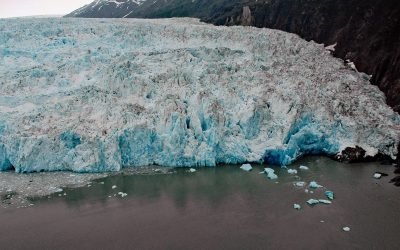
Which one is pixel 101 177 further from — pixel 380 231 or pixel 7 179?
pixel 380 231

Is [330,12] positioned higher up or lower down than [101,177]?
higher up

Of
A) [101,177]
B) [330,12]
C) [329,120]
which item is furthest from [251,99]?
[330,12]

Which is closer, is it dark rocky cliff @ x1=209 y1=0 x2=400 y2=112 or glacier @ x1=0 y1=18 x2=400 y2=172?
glacier @ x1=0 y1=18 x2=400 y2=172

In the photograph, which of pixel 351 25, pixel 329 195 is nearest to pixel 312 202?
pixel 329 195

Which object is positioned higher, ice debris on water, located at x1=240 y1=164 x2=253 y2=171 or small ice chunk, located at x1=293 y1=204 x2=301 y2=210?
small ice chunk, located at x1=293 y1=204 x2=301 y2=210

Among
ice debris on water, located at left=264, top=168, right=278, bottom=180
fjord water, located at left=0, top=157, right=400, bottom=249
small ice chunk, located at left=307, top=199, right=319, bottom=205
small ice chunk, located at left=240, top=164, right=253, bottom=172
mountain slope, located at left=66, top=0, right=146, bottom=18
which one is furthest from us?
mountain slope, located at left=66, top=0, right=146, bottom=18

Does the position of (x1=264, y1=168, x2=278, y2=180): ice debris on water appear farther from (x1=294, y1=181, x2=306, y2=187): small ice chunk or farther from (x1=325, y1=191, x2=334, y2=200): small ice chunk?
(x1=325, y1=191, x2=334, y2=200): small ice chunk

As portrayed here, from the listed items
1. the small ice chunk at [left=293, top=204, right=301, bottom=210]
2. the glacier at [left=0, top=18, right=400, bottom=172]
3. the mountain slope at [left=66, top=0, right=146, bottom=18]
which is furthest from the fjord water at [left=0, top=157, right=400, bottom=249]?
the mountain slope at [left=66, top=0, right=146, bottom=18]

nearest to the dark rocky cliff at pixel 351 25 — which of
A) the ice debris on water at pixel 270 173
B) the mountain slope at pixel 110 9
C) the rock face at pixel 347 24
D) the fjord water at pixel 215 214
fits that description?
the rock face at pixel 347 24
